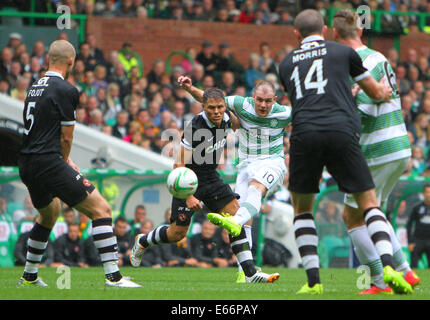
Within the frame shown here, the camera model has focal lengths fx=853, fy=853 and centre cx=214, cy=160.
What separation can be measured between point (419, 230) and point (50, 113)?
880 cm

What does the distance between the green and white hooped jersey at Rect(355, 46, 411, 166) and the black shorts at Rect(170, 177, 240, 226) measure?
8.26 ft

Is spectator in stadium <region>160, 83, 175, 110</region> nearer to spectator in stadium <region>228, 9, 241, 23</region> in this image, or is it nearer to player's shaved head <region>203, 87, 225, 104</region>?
spectator in stadium <region>228, 9, 241, 23</region>

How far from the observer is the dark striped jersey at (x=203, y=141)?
9523 mm

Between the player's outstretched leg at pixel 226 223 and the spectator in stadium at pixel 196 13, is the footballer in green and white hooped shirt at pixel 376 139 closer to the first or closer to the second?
the player's outstretched leg at pixel 226 223

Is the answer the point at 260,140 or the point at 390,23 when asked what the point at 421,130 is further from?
the point at 260,140

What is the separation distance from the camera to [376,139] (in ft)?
25.1

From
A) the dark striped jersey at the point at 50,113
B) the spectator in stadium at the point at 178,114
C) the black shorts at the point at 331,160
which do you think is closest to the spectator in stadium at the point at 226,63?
the spectator in stadium at the point at 178,114

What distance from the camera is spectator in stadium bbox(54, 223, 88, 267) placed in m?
13.8

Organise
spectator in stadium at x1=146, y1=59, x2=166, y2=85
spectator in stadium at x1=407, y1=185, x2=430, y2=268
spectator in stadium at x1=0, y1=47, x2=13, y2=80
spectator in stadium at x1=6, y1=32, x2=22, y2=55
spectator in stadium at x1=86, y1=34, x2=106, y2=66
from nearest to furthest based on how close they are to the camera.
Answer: spectator in stadium at x1=407, y1=185, x2=430, y2=268, spectator in stadium at x1=0, y1=47, x2=13, y2=80, spectator in stadium at x1=6, y1=32, x2=22, y2=55, spectator in stadium at x1=86, y1=34, x2=106, y2=66, spectator in stadium at x1=146, y1=59, x2=166, y2=85

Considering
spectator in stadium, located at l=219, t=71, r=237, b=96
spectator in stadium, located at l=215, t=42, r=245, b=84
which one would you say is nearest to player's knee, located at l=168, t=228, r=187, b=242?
spectator in stadium, located at l=219, t=71, r=237, b=96

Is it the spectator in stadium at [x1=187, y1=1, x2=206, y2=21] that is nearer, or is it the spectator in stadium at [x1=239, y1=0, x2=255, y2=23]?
the spectator in stadium at [x1=187, y1=1, x2=206, y2=21]

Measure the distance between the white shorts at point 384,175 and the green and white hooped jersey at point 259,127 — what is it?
3026 mm

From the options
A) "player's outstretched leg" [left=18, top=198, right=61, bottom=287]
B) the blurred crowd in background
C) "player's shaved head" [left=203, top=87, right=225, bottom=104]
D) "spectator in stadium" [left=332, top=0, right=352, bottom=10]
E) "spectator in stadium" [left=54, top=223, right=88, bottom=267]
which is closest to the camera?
"player's outstretched leg" [left=18, top=198, right=61, bottom=287]
